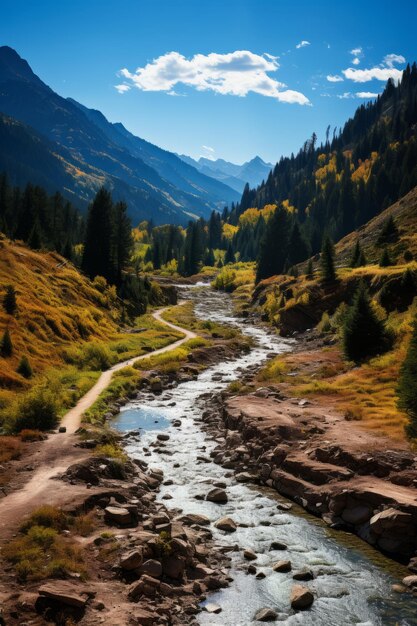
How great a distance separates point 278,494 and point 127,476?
792cm

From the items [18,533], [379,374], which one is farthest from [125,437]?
[379,374]

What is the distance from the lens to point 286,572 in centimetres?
1717

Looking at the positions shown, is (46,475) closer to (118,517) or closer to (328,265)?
(118,517)

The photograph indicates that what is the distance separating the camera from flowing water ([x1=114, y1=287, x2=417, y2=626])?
14953 mm

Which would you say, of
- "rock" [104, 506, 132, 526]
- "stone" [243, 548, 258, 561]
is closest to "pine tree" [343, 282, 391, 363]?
"stone" [243, 548, 258, 561]

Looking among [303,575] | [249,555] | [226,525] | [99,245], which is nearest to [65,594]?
[249,555]

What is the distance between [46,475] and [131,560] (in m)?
8.71

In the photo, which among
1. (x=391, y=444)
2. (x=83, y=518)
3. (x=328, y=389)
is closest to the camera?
(x=83, y=518)

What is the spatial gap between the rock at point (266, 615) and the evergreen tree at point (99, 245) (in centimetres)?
8078

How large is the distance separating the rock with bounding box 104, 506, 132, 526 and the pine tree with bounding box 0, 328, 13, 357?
25.8 m

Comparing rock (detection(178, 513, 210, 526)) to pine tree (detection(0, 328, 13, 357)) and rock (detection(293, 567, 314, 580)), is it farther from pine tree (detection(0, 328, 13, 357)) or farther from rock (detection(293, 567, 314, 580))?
pine tree (detection(0, 328, 13, 357))

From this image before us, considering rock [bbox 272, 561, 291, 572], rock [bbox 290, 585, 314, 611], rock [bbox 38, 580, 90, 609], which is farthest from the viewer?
rock [bbox 272, 561, 291, 572]

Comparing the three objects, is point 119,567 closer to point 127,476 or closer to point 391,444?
point 127,476

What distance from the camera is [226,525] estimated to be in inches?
803
